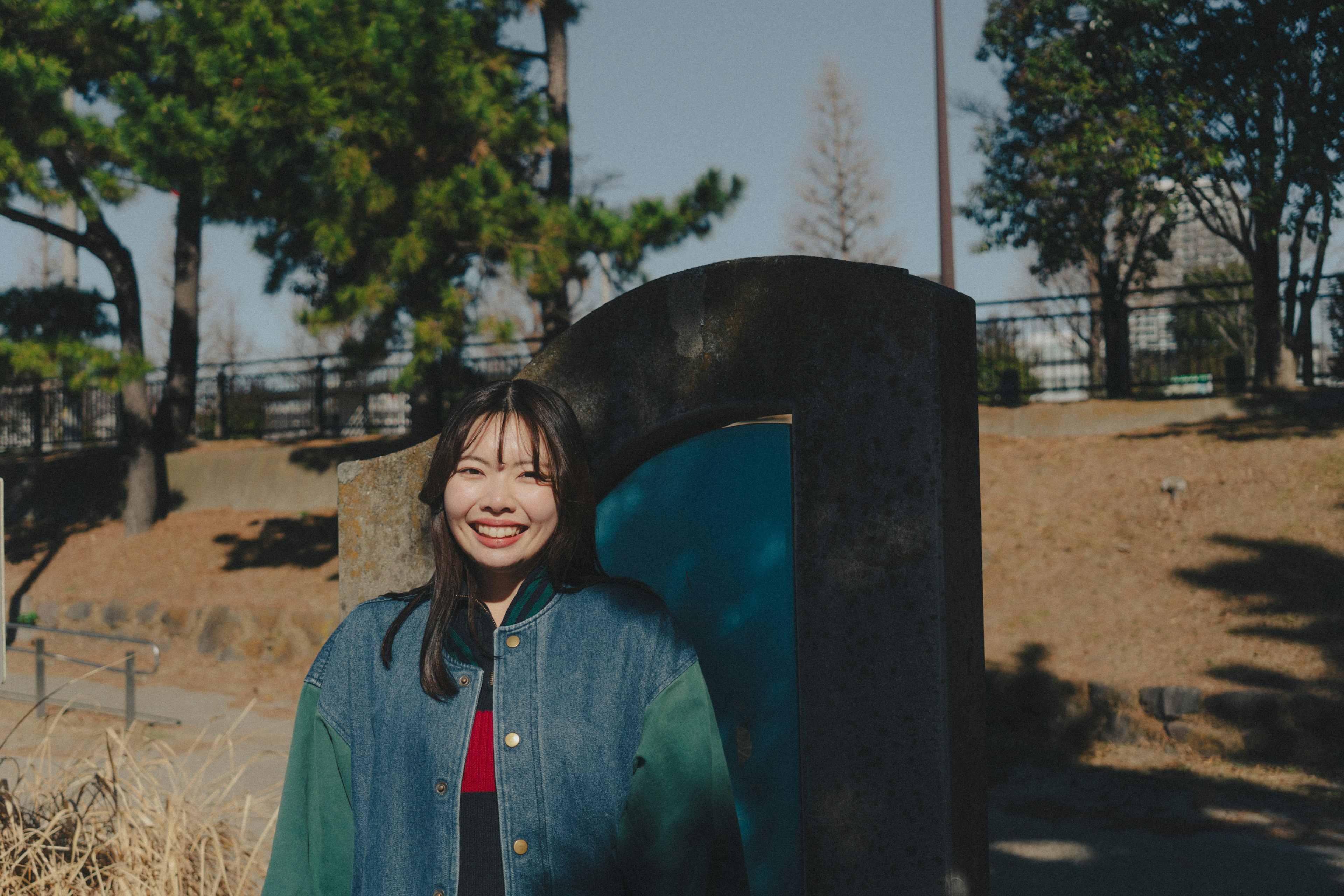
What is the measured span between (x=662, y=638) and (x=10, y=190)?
12.8m

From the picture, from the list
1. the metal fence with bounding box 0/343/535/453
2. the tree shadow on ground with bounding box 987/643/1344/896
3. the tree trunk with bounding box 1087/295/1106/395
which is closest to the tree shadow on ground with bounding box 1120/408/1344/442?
the tree trunk with bounding box 1087/295/1106/395

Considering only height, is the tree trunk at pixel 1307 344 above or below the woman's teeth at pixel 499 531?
above

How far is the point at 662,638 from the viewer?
1.78 meters

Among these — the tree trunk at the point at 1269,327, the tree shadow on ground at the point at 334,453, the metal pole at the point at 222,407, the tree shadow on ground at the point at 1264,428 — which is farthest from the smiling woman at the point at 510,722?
the metal pole at the point at 222,407

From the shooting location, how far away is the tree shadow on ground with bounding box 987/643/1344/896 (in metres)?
4.93

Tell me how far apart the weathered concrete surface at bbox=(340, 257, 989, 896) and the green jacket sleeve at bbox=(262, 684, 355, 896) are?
1.26 m

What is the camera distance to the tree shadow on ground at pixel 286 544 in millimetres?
12836

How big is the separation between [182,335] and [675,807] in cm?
1697

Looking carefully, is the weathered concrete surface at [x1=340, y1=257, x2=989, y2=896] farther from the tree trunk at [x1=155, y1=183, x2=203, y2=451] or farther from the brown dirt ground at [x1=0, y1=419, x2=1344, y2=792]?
the tree trunk at [x1=155, y1=183, x2=203, y2=451]

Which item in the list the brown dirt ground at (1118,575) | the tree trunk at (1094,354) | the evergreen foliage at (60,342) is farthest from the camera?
the tree trunk at (1094,354)

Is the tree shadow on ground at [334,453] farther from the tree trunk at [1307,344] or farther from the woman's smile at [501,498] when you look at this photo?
the woman's smile at [501,498]

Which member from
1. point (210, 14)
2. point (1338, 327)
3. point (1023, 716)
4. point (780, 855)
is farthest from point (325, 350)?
point (780, 855)

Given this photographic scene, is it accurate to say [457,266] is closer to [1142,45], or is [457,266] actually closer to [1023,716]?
[1023,716]

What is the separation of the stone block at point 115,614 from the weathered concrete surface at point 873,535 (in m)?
11.8
